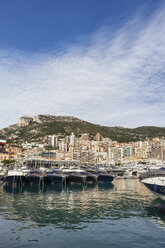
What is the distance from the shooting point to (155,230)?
1476cm

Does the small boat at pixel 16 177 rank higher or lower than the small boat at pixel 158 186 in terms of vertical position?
lower

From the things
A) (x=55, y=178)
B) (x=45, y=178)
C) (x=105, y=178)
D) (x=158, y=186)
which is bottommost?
(x=105, y=178)

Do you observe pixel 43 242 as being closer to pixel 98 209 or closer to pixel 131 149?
pixel 98 209

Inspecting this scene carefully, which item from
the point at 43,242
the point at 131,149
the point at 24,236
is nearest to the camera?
the point at 43,242

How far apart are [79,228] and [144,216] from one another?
7072 millimetres

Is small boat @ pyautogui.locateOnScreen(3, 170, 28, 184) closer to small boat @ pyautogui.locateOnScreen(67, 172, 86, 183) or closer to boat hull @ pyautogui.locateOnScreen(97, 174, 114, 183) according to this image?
small boat @ pyautogui.locateOnScreen(67, 172, 86, 183)

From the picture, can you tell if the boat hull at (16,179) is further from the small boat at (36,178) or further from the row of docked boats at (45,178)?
the small boat at (36,178)

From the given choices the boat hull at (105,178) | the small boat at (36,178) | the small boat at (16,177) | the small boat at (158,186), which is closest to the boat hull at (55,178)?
the small boat at (36,178)

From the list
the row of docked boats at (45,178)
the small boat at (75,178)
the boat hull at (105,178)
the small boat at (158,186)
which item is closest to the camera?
the small boat at (158,186)

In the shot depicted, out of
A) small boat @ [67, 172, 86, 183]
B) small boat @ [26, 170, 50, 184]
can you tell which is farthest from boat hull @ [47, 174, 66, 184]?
small boat @ [67, 172, 86, 183]

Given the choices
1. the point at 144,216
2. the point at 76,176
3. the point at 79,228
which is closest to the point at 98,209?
the point at 144,216

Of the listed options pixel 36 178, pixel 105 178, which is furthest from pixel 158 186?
pixel 105 178

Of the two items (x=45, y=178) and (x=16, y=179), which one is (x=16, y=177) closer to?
(x=16, y=179)

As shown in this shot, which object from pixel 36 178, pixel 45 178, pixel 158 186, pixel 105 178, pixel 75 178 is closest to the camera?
pixel 158 186
